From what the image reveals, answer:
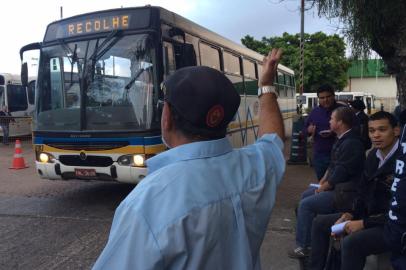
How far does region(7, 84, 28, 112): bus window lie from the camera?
67.5 feet

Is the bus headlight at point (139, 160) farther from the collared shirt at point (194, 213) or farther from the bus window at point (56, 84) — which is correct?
the collared shirt at point (194, 213)

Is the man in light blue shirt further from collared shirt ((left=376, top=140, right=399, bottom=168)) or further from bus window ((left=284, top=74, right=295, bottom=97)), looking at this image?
bus window ((left=284, top=74, right=295, bottom=97))

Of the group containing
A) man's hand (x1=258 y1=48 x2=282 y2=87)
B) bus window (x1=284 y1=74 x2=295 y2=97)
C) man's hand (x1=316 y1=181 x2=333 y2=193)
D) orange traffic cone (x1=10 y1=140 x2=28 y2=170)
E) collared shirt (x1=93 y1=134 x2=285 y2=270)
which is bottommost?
orange traffic cone (x1=10 y1=140 x2=28 y2=170)

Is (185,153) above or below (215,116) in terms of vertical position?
below

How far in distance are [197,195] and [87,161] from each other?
20.1ft

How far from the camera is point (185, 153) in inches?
57.5

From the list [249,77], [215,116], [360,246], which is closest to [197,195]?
[215,116]

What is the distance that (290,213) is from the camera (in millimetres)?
6859

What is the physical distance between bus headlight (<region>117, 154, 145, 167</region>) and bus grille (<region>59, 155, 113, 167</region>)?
0.19 m

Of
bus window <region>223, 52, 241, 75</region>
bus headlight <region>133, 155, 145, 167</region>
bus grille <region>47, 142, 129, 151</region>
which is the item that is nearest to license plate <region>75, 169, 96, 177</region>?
bus grille <region>47, 142, 129, 151</region>

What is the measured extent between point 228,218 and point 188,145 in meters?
0.26

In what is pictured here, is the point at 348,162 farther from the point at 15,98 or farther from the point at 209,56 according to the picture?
the point at 15,98

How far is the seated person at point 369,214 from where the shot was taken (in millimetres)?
3545

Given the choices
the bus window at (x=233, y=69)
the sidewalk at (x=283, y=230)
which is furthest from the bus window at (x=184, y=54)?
the bus window at (x=233, y=69)
